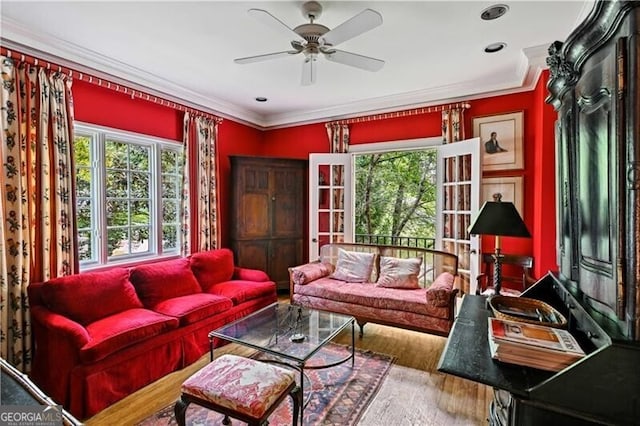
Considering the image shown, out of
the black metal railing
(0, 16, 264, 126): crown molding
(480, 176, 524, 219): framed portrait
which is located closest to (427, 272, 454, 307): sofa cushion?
(480, 176, 524, 219): framed portrait

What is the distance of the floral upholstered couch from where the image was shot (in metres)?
2.92

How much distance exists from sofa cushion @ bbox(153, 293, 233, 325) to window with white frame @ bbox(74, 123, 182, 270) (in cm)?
91

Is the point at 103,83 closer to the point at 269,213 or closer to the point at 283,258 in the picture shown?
the point at 269,213

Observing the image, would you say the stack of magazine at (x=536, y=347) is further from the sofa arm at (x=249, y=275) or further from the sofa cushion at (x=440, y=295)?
the sofa arm at (x=249, y=275)

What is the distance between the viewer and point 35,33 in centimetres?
249

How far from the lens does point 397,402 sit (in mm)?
2172

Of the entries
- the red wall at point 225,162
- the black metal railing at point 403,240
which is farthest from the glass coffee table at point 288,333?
the black metal railing at point 403,240

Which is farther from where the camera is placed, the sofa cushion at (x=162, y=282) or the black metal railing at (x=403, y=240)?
the black metal railing at (x=403, y=240)

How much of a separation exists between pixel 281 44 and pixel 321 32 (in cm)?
61

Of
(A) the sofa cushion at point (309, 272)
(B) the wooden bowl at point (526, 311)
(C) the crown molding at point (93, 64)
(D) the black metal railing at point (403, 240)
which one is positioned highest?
(C) the crown molding at point (93, 64)

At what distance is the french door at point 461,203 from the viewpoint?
344cm

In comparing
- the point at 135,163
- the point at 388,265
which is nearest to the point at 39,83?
the point at 135,163

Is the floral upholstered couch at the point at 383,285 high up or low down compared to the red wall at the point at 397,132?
down

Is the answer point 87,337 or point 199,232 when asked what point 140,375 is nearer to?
point 87,337
